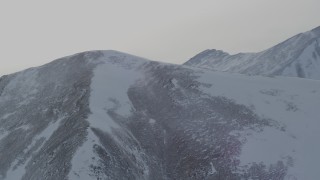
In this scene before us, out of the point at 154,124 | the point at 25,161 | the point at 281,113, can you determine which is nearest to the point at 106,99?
the point at 154,124

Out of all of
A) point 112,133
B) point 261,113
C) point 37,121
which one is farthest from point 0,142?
point 261,113

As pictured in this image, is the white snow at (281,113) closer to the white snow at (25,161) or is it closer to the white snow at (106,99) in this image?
the white snow at (106,99)

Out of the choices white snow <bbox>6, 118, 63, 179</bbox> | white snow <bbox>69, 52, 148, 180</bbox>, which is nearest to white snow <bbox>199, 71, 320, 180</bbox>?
white snow <bbox>69, 52, 148, 180</bbox>

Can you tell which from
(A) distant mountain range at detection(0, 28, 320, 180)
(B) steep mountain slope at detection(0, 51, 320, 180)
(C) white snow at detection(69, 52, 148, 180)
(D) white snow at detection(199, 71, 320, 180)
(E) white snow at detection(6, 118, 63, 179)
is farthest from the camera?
(E) white snow at detection(6, 118, 63, 179)

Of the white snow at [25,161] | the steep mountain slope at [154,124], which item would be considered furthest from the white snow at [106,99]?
the white snow at [25,161]

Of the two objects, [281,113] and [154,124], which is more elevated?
[281,113]

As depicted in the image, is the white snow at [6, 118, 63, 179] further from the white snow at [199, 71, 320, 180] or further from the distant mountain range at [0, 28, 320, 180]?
the white snow at [199, 71, 320, 180]

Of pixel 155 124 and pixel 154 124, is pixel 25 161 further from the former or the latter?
pixel 155 124
